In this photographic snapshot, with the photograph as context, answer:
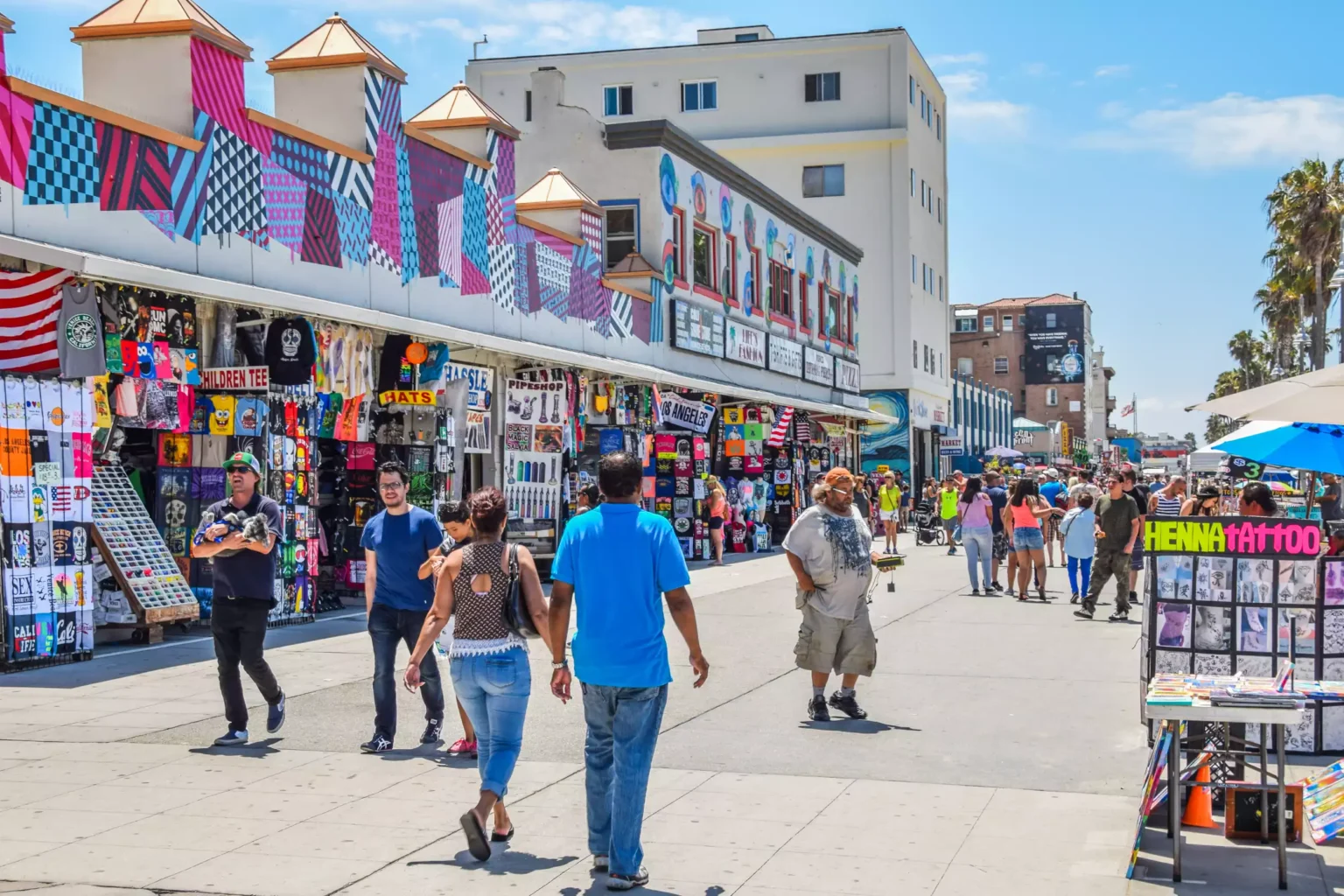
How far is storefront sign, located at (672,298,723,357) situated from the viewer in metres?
27.7

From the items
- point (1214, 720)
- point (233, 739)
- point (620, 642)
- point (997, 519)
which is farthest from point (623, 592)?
point (997, 519)

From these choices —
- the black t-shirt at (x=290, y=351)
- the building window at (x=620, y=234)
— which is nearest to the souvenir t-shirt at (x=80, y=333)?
the black t-shirt at (x=290, y=351)

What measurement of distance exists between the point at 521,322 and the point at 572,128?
8453 mm

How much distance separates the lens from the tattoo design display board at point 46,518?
11758 millimetres

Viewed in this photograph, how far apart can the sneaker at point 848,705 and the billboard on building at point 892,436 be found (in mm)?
41606

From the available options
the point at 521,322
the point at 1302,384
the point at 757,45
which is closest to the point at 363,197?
the point at 521,322

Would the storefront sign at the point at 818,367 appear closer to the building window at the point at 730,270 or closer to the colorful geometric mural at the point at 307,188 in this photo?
the building window at the point at 730,270

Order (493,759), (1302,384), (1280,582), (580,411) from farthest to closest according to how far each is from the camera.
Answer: (580,411) → (1302,384) → (1280,582) → (493,759)

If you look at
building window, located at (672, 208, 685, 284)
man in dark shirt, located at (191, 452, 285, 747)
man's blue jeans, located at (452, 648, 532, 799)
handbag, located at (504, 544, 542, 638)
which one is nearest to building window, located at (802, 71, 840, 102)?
building window, located at (672, 208, 685, 284)

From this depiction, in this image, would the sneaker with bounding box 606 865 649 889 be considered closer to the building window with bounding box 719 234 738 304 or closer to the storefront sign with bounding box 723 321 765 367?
the storefront sign with bounding box 723 321 765 367

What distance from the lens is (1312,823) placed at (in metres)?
6.75

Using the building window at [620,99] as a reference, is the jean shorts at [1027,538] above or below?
below

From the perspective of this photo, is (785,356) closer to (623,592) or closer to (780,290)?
(780,290)

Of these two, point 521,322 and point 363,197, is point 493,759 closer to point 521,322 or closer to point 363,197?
point 363,197
